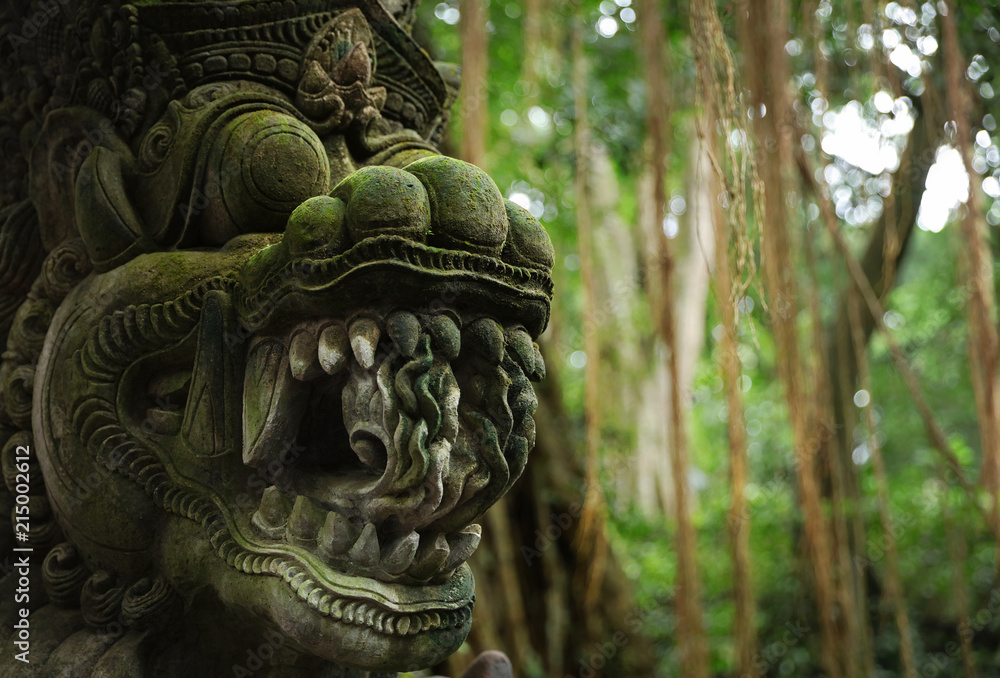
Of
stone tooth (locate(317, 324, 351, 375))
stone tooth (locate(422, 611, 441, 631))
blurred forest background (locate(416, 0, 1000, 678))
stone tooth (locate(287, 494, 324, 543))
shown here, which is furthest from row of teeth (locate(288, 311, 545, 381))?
blurred forest background (locate(416, 0, 1000, 678))

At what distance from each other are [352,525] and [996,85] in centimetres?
268

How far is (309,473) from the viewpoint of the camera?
98 centimetres

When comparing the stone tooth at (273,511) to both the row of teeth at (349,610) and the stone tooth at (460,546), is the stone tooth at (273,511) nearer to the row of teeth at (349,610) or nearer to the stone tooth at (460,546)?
the row of teeth at (349,610)

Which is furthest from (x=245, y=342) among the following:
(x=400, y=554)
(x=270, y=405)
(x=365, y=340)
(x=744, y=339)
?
(x=744, y=339)

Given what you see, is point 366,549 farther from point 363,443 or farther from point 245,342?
point 245,342

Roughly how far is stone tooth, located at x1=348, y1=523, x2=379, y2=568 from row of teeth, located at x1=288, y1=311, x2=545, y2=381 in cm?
16

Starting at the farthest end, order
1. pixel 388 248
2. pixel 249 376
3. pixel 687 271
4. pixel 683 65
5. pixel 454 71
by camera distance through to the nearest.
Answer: pixel 687 271 → pixel 683 65 → pixel 454 71 → pixel 249 376 → pixel 388 248

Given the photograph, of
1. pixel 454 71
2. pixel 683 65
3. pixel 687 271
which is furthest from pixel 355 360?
pixel 687 271

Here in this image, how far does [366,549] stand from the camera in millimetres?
890

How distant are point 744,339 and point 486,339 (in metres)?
1.78

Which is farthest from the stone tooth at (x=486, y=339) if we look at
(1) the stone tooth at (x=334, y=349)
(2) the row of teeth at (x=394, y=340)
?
(1) the stone tooth at (x=334, y=349)

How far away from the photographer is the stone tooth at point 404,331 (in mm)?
852

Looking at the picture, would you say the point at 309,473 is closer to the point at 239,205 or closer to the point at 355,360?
the point at 355,360

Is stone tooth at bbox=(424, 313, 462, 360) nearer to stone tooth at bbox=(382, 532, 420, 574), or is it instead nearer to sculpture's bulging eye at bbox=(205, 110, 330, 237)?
stone tooth at bbox=(382, 532, 420, 574)
